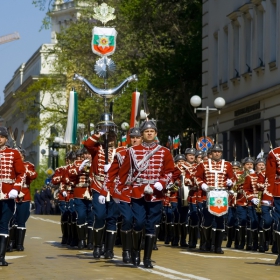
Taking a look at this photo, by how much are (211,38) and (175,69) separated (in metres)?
5.89

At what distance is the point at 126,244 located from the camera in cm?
1808

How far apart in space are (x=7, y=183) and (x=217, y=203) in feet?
17.3

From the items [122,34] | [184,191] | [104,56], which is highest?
[122,34]

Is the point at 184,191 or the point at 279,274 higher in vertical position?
the point at 184,191

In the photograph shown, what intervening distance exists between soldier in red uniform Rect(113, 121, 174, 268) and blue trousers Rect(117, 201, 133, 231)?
0.21 m

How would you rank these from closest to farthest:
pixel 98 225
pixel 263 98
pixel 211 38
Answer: pixel 98 225 < pixel 263 98 < pixel 211 38

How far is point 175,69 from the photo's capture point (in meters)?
53.9

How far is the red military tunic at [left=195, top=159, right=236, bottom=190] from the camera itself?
22.2 m

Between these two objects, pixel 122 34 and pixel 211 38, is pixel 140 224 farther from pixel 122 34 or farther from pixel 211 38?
pixel 122 34

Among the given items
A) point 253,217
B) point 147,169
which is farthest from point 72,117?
point 147,169

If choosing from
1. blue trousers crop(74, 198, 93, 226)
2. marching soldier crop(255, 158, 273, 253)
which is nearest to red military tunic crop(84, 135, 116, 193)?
blue trousers crop(74, 198, 93, 226)

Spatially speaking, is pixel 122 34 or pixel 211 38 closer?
pixel 211 38

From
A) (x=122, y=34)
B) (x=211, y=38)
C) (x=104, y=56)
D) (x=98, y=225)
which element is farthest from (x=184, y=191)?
(x=122, y=34)

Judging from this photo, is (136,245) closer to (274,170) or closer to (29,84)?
(274,170)
